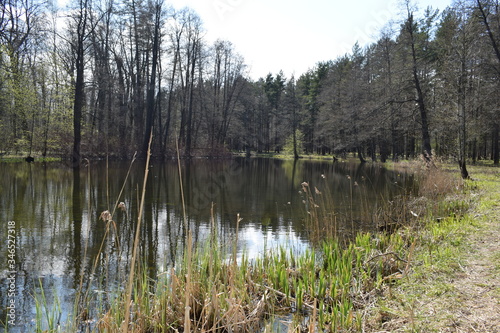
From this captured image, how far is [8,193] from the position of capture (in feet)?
29.9

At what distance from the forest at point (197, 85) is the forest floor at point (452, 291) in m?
5.42

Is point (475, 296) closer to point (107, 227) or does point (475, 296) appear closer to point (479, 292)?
point (479, 292)

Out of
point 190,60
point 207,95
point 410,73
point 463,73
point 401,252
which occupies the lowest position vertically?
point 401,252

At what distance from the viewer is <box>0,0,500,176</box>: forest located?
1462cm

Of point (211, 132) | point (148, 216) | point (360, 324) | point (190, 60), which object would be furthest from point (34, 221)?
point (211, 132)

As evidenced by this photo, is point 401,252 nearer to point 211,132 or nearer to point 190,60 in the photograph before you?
point 190,60

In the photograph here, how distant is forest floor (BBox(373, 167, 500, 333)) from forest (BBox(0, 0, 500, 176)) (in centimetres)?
542

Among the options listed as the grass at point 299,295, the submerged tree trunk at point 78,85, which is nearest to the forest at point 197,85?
the submerged tree trunk at point 78,85

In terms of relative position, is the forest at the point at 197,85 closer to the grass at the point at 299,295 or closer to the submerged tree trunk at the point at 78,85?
the submerged tree trunk at the point at 78,85

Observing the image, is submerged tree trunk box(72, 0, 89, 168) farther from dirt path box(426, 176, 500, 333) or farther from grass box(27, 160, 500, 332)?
dirt path box(426, 176, 500, 333)

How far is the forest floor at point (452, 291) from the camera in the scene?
7.29 ft

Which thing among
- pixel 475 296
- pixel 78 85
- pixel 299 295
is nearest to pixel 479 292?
pixel 475 296

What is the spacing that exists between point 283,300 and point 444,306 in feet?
4.46

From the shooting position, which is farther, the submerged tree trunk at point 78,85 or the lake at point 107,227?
the submerged tree trunk at point 78,85
